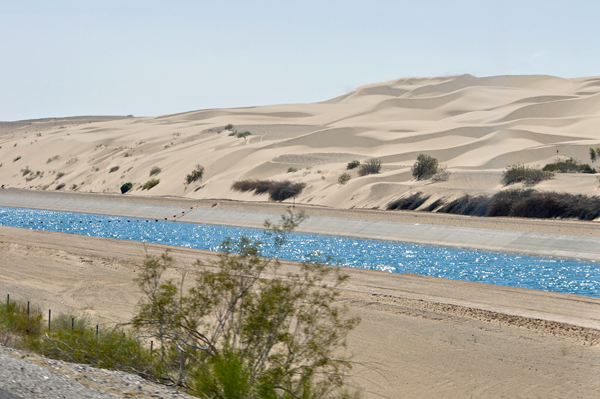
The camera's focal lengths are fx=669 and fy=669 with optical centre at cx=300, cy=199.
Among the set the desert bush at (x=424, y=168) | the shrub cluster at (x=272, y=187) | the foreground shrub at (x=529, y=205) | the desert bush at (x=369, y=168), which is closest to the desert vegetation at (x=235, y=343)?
the foreground shrub at (x=529, y=205)

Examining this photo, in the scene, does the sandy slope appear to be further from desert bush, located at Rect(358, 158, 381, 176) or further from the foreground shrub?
the foreground shrub

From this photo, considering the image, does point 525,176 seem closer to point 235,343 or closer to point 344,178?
point 344,178

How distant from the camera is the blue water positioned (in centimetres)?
2422

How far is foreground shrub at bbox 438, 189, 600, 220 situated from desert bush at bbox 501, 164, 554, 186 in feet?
9.07

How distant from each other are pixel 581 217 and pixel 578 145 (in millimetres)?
28040

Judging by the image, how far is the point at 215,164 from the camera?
68.3 m

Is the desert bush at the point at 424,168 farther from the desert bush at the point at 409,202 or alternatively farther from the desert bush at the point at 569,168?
the desert bush at the point at 569,168

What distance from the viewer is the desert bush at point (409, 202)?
1703 inches

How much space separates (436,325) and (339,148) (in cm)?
5850

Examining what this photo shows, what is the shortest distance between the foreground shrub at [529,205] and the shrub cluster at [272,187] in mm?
15187

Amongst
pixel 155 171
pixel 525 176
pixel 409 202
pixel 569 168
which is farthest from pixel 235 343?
pixel 155 171

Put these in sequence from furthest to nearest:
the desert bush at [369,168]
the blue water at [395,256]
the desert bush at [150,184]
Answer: the desert bush at [150,184] < the desert bush at [369,168] < the blue water at [395,256]

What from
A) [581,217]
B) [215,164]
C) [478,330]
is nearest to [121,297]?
[478,330]

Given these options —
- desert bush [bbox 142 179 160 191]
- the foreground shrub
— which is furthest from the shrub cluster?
the foreground shrub
